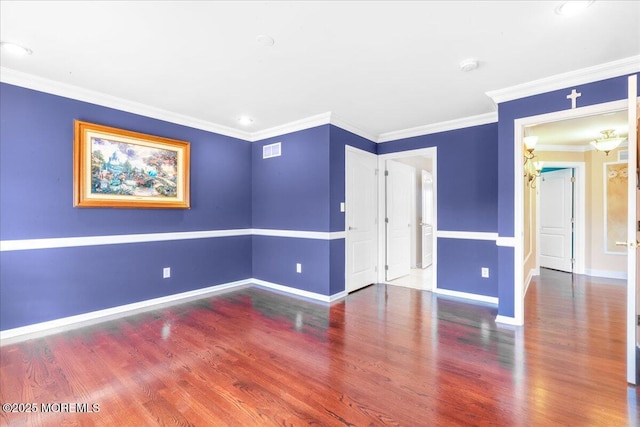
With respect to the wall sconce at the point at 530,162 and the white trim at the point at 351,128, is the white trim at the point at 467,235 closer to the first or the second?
the wall sconce at the point at 530,162

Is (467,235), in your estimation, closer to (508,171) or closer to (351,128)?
(508,171)

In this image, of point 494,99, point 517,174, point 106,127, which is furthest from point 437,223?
point 106,127

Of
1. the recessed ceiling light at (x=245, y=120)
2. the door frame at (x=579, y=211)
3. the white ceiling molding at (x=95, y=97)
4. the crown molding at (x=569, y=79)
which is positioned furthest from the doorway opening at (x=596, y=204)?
the white ceiling molding at (x=95, y=97)

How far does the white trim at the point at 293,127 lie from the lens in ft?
12.8

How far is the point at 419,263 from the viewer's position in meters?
6.32

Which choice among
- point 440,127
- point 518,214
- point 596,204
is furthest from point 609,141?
point 518,214

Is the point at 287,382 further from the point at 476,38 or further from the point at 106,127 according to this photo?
the point at 106,127

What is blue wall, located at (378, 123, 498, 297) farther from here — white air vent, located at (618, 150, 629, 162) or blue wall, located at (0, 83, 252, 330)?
blue wall, located at (0, 83, 252, 330)

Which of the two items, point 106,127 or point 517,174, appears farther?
point 106,127

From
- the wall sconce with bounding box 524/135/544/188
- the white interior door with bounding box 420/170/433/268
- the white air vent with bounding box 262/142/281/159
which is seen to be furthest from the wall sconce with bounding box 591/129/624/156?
the white air vent with bounding box 262/142/281/159

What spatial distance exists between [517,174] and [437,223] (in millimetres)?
1452

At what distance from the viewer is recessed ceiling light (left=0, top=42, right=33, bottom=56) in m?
2.27

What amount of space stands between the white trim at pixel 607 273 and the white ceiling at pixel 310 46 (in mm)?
4371

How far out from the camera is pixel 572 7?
1.84 m
